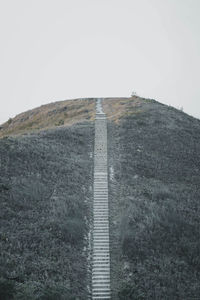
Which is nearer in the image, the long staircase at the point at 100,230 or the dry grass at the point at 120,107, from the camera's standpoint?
the long staircase at the point at 100,230

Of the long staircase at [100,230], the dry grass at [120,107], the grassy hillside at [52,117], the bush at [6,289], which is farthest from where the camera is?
the grassy hillside at [52,117]

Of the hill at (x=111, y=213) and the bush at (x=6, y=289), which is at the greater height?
the hill at (x=111, y=213)

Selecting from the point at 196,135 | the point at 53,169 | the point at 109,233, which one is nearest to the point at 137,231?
the point at 109,233

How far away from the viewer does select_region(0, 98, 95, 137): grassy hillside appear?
2493 inches

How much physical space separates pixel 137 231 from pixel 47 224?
7581 millimetres

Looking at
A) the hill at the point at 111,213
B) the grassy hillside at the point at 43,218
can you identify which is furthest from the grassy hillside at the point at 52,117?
the grassy hillside at the point at 43,218

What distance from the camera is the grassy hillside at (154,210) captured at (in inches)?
947

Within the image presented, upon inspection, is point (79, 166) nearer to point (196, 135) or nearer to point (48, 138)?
point (48, 138)

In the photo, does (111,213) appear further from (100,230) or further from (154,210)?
(154,210)

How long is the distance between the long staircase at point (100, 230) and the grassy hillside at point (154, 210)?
1.96ft

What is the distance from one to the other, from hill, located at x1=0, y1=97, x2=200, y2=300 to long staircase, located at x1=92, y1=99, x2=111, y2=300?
1.91 ft

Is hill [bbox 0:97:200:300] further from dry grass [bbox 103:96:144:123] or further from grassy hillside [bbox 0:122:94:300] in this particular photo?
dry grass [bbox 103:96:144:123]

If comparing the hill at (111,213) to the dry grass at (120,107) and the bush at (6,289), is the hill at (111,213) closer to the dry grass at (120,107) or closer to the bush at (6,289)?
the bush at (6,289)

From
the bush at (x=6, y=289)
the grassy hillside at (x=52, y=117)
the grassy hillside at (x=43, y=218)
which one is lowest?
the bush at (x=6, y=289)
